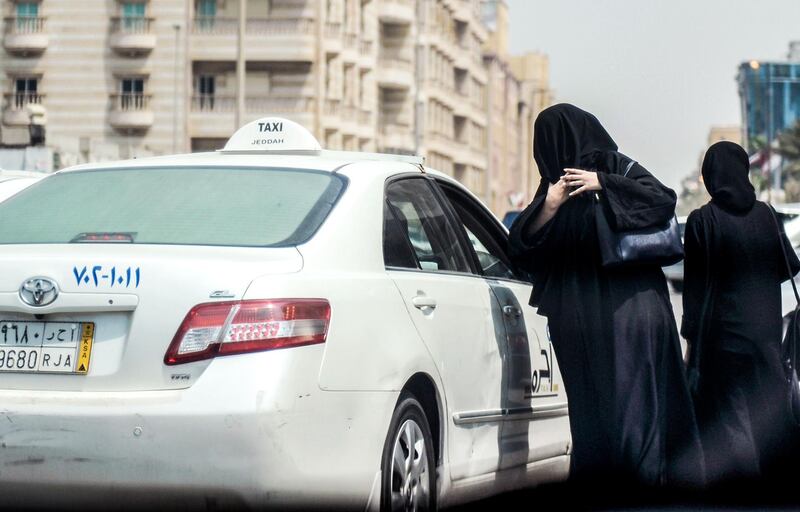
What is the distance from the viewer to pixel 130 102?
67438 millimetres

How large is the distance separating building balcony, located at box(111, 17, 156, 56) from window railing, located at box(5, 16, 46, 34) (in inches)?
124

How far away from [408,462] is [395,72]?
7318 centimetres

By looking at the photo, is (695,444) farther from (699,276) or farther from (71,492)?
(71,492)

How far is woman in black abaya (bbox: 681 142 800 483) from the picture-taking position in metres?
7.92

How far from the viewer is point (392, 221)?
6.22m

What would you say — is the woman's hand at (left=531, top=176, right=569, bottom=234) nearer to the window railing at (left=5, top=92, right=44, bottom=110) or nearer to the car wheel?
the car wheel

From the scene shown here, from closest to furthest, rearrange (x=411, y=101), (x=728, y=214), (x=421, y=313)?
1. (x=421, y=313)
2. (x=728, y=214)
3. (x=411, y=101)

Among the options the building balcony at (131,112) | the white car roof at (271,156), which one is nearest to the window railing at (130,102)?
the building balcony at (131,112)

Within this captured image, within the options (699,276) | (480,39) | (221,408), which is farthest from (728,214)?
(480,39)

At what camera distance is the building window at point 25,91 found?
6825cm

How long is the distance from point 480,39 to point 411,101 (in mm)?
26426

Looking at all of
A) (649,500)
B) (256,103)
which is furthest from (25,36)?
(649,500)

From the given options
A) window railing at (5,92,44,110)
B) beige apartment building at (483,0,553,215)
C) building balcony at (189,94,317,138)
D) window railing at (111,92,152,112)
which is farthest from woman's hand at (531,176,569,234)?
beige apartment building at (483,0,553,215)

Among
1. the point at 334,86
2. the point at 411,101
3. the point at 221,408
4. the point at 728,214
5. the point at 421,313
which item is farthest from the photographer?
the point at 411,101
